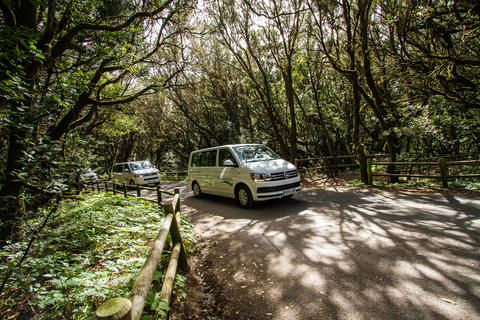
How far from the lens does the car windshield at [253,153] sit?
26.0 feet

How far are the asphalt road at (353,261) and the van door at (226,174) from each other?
64.7 inches

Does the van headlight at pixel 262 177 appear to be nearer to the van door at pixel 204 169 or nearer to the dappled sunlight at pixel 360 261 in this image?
the dappled sunlight at pixel 360 261

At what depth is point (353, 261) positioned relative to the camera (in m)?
3.50

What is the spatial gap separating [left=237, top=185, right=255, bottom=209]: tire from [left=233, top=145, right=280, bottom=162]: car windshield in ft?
3.15

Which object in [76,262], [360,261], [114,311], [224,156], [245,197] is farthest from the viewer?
[224,156]

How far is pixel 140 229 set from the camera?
473 centimetres

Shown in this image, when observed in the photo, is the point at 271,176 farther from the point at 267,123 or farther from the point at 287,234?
the point at 267,123

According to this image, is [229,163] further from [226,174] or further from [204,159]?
[204,159]

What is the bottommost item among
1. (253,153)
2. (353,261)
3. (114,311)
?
(353,261)

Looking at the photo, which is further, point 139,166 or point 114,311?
point 139,166

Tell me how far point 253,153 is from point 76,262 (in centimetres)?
571

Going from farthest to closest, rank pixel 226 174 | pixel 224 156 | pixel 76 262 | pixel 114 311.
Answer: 1. pixel 224 156
2. pixel 226 174
3. pixel 76 262
4. pixel 114 311

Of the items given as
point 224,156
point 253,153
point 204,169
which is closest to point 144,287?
point 253,153

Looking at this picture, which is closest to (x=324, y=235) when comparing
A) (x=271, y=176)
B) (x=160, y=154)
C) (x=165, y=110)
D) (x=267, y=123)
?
(x=271, y=176)
